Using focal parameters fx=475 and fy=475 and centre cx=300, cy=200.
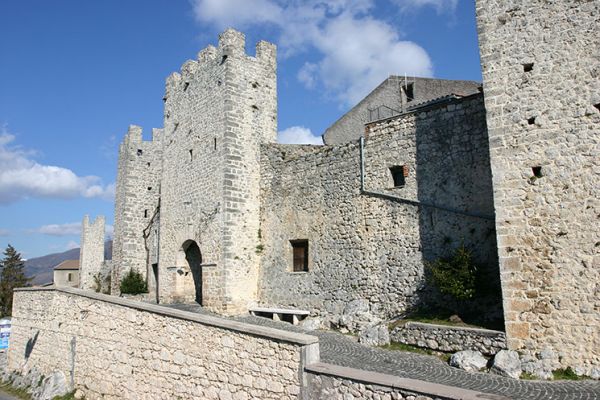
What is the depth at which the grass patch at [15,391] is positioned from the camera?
14.0 metres

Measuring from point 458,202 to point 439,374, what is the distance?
187 inches

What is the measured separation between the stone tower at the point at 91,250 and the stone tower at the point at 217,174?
44.1 ft

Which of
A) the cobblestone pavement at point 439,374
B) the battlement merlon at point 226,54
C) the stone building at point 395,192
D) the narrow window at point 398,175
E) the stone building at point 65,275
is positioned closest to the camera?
the cobblestone pavement at point 439,374

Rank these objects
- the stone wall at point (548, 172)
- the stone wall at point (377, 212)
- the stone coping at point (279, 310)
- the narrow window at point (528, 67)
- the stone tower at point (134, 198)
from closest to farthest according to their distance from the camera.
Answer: the stone wall at point (548, 172) → the narrow window at point (528, 67) → the stone wall at point (377, 212) → the stone coping at point (279, 310) → the stone tower at point (134, 198)

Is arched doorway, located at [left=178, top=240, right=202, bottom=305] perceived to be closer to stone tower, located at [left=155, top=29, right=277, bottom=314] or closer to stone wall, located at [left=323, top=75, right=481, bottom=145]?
stone tower, located at [left=155, top=29, right=277, bottom=314]

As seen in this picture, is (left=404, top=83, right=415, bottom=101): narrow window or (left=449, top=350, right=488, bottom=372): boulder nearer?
(left=449, top=350, right=488, bottom=372): boulder

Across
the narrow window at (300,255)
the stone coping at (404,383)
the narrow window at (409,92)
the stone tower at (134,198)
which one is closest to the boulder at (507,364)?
the stone coping at (404,383)

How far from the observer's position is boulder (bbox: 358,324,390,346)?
437 inches

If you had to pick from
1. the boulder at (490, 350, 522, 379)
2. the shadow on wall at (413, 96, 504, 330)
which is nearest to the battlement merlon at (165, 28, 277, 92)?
the shadow on wall at (413, 96, 504, 330)

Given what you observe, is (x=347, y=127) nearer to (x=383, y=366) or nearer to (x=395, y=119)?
(x=395, y=119)

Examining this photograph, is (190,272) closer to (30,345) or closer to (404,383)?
(30,345)

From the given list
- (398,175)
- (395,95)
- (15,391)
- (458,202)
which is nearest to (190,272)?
(15,391)

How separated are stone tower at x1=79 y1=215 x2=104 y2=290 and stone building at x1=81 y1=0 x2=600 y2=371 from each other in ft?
24.9

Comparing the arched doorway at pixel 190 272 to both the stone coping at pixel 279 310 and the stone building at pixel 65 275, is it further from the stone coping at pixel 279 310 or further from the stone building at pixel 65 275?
the stone building at pixel 65 275
